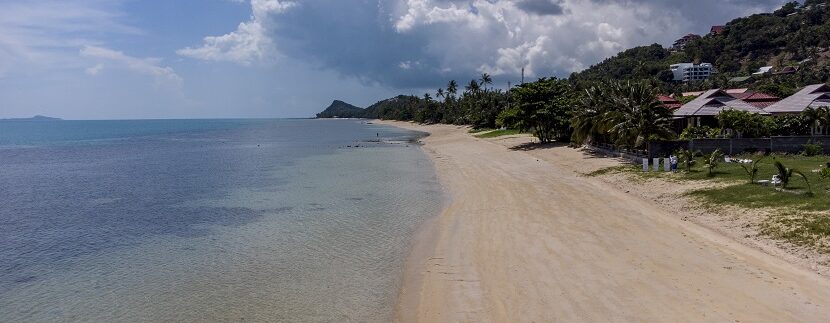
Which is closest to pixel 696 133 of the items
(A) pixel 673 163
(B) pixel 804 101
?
(B) pixel 804 101

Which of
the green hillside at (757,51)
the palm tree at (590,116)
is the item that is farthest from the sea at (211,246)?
the green hillside at (757,51)

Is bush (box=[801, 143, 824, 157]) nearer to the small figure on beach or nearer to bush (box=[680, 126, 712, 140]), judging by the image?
bush (box=[680, 126, 712, 140])

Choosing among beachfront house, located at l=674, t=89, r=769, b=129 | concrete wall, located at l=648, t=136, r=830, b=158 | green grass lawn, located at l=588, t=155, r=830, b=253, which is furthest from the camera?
beachfront house, located at l=674, t=89, r=769, b=129

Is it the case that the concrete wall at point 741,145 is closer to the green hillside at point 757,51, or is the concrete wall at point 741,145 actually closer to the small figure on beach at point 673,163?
the small figure on beach at point 673,163

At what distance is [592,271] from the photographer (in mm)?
14539

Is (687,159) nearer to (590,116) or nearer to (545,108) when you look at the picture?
(590,116)

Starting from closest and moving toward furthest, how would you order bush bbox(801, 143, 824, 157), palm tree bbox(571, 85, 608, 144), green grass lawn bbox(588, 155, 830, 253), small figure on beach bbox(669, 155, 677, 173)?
1. green grass lawn bbox(588, 155, 830, 253)
2. small figure on beach bbox(669, 155, 677, 173)
3. bush bbox(801, 143, 824, 157)
4. palm tree bbox(571, 85, 608, 144)

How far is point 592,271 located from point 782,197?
31.7ft

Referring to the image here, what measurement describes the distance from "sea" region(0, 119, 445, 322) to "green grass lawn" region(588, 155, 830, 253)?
11.0m

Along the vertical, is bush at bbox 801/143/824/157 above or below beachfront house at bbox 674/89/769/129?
below

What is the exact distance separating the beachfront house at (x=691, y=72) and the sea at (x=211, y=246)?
135 metres

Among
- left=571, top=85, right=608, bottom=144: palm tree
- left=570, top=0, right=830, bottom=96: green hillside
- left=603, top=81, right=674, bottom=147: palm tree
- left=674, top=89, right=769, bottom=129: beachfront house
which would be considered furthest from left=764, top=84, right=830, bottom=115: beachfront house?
left=570, top=0, right=830, bottom=96: green hillside

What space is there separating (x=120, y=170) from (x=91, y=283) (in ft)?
126

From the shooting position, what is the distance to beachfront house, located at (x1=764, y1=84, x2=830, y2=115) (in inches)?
1644
